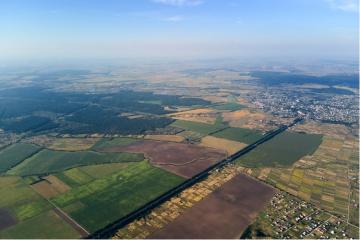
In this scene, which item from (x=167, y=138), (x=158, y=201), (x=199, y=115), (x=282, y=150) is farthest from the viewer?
(x=199, y=115)

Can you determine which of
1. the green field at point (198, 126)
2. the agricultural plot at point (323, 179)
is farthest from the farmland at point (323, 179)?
the green field at point (198, 126)

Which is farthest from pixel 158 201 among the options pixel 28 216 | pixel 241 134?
pixel 241 134

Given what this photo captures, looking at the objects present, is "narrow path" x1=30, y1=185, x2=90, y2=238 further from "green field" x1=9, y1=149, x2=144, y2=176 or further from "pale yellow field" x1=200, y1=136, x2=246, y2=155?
"pale yellow field" x1=200, y1=136, x2=246, y2=155

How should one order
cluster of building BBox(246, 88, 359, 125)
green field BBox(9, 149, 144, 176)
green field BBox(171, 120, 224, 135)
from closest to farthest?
green field BBox(9, 149, 144, 176), green field BBox(171, 120, 224, 135), cluster of building BBox(246, 88, 359, 125)

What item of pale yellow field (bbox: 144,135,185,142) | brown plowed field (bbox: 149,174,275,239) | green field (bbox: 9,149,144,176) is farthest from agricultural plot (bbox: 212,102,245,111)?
brown plowed field (bbox: 149,174,275,239)

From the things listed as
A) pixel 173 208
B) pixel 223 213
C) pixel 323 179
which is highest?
pixel 173 208

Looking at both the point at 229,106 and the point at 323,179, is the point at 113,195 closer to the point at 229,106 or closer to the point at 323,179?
the point at 323,179
